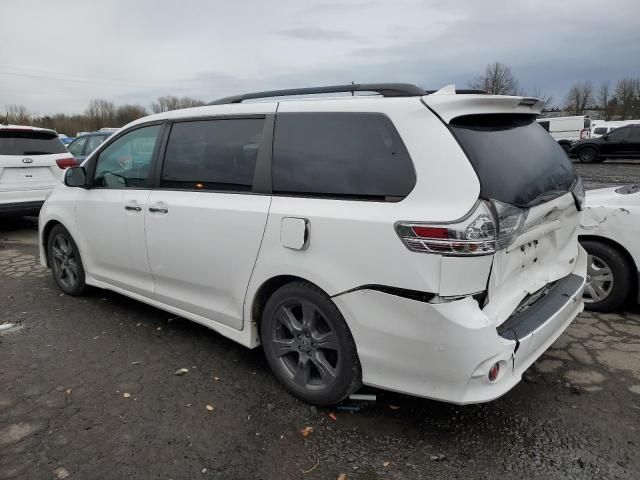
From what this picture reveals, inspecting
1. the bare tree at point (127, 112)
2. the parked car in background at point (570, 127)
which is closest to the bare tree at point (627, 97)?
the parked car in background at point (570, 127)

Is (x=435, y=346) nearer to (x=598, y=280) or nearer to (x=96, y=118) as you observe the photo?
(x=598, y=280)

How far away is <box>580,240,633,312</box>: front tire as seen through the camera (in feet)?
13.5

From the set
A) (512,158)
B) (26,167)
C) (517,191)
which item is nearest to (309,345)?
(517,191)

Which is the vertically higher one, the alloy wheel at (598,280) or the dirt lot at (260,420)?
the alloy wheel at (598,280)

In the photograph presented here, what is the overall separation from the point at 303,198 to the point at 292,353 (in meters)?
0.97

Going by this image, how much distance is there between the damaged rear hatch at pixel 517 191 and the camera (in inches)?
94.1

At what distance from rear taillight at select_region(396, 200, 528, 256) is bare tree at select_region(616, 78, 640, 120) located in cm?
6507

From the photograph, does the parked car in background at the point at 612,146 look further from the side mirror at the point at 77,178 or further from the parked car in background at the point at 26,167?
the side mirror at the point at 77,178

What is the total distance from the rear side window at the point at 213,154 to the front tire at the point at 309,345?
2.59 feet

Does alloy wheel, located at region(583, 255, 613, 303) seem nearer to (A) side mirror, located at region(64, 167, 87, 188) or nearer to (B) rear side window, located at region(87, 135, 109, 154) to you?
(A) side mirror, located at region(64, 167, 87, 188)

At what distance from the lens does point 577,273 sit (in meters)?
3.37

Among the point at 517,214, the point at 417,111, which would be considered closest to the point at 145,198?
the point at 417,111

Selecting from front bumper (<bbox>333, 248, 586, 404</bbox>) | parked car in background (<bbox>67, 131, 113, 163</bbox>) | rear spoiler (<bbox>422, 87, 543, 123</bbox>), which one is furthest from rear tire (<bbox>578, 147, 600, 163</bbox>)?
front bumper (<bbox>333, 248, 586, 404</bbox>)

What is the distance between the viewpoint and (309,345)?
113 inches
